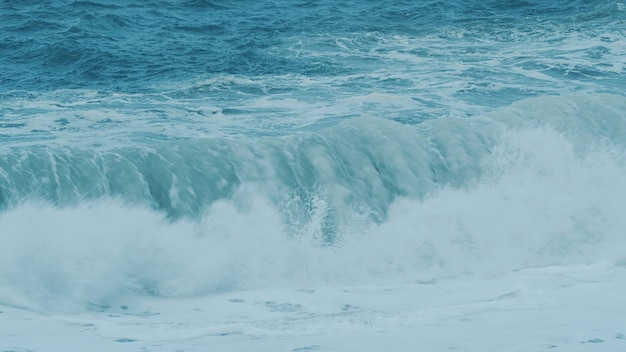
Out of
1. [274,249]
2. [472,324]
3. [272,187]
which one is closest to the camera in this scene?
[472,324]

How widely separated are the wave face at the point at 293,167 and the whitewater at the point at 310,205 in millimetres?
28

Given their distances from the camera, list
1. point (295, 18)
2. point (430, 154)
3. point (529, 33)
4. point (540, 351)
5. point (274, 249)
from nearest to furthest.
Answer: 1. point (540, 351)
2. point (274, 249)
3. point (430, 154)
4. point (529, 33)
5. point (295, 18)

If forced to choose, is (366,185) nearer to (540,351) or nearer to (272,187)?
(272,187)

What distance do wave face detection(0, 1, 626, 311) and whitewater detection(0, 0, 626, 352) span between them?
0.09ft

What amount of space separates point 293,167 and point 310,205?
27.3 inches

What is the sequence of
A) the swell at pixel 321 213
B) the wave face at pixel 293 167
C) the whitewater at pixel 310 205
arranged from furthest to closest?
the wave face at pixel 293 167, the swell at pixel 321 213, the whitewater at pixel 310 205

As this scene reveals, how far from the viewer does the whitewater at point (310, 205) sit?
27.4 feet

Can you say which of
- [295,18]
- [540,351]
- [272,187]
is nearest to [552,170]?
[272,187]

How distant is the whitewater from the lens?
835 cm

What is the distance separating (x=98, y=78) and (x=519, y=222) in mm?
8396

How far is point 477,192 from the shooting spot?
11.3 meters

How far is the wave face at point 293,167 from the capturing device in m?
9.77

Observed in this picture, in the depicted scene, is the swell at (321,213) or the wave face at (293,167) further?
the wave face at (293,167)

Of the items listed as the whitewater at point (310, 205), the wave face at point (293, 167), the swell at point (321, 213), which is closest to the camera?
the whitewater at point (310, 205)
